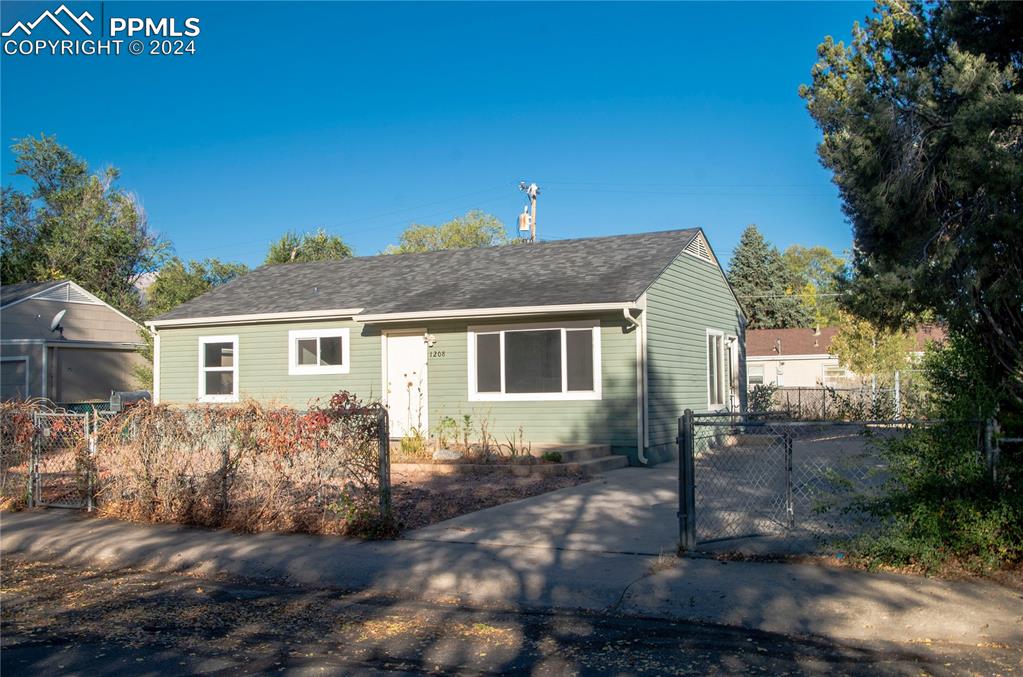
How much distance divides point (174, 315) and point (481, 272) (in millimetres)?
7312

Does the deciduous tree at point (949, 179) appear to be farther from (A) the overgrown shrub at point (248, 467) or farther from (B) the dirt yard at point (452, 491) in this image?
(A) the overgrown shrub at point (248, 467)

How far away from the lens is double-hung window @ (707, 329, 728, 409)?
1955 cm

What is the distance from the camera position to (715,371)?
19906 millimetres

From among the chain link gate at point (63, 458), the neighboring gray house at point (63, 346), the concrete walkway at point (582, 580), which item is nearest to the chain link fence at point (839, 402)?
the concrete walkway at point (582, 580)

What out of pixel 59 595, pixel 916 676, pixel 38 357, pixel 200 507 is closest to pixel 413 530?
pixel 200 507

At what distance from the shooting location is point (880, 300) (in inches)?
392

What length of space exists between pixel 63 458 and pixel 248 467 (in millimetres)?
3368

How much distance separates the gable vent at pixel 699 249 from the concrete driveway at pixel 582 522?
289 inches

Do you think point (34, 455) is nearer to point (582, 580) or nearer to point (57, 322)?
point (582, 580)

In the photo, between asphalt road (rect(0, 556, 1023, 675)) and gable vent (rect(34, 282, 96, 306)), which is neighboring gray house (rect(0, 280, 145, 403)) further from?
asphalt road (rect(0, 556, 1023, 675))

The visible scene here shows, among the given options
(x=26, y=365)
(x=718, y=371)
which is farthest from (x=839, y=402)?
(x=26, y=365)

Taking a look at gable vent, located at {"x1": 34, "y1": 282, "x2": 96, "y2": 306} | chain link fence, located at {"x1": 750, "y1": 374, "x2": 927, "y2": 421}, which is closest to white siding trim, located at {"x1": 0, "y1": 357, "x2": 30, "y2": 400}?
gable vent, located at {"x1": 34, "y1": 282, "x2": 96, "y2": 306}

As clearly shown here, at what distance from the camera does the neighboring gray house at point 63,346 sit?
939 inches

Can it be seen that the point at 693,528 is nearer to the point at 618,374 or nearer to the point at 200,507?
the point at 200,507
